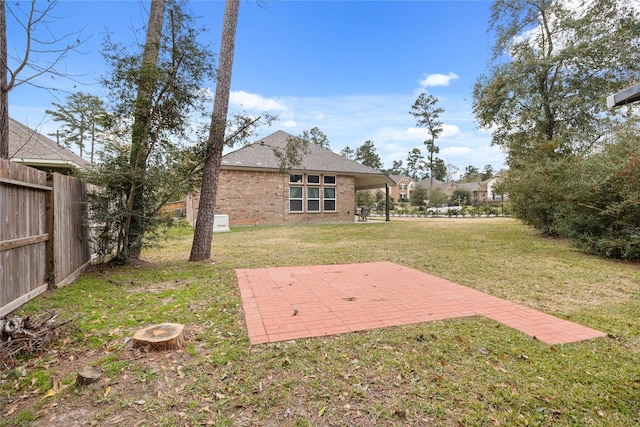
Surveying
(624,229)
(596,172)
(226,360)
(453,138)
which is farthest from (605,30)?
(453,138)

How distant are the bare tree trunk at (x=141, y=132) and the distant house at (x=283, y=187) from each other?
325 inches

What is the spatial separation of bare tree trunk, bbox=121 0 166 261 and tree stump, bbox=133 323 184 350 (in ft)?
11.6

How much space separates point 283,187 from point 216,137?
33.2ft

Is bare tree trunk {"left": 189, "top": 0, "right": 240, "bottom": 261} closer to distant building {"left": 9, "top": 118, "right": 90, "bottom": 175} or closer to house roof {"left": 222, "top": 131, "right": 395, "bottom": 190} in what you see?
distant building {"left": 9, "top": 118, "right": 90, "bottom": 175}

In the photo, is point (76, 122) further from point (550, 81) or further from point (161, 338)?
point (550, 81)

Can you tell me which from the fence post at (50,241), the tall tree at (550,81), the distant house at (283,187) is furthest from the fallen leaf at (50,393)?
the distant house at (283,187)

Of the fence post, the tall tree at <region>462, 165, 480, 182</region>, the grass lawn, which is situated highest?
the tall tree at <region>462, 165, 480, 182</region>

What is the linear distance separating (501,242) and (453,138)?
1371 inches

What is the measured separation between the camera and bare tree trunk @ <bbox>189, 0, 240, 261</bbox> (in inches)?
272

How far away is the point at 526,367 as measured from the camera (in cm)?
253

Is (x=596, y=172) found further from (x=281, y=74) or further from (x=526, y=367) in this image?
(x=281, y=74)

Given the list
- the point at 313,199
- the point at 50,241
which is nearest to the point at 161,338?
the point at 50,241

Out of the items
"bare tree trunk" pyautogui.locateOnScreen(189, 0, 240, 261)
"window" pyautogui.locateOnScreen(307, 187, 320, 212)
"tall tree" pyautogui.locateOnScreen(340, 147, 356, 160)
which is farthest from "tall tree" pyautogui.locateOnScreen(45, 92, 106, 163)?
"tall tree" pyautogui.locateOnScreen(340, 147, 356, 160)

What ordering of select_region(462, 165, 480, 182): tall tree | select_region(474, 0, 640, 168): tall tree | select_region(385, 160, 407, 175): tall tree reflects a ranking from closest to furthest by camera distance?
select_region(474, 0, 640, 168): tall tree
select_region(462, 165, 480, 182): tall tree
select_region(385, 160, 407, 175): tall tree
